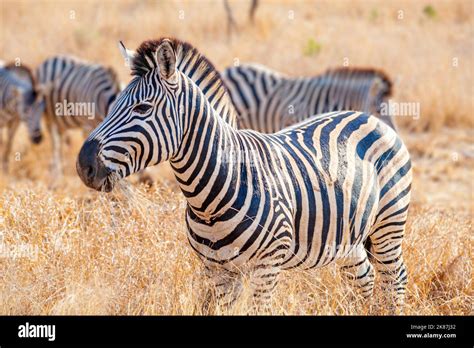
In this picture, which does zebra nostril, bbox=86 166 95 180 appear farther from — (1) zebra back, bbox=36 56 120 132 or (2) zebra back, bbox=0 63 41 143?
(2) zebra back, bbox=0 63 41 143

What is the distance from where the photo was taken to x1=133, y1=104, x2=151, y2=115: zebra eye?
4141mm

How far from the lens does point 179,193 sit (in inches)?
244

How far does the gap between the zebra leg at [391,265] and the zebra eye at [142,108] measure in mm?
1843

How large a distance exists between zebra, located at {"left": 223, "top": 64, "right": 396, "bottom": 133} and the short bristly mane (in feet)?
15.6

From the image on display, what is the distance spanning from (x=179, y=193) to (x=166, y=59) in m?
2.21

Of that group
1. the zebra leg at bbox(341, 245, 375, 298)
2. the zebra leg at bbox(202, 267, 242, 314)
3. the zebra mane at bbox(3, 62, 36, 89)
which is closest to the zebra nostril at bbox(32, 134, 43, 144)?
the zebra mane at bbox(3, 62, 36, 89)

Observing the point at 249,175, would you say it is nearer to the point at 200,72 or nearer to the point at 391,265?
the point at 200,72

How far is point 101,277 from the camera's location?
5059 millimetres

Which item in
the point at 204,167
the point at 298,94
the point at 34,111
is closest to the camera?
the point at 204,167

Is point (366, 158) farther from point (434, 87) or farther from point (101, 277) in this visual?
point (434, 87)

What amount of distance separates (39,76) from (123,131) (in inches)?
333

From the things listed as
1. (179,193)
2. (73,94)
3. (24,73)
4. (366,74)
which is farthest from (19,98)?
(179,193)
